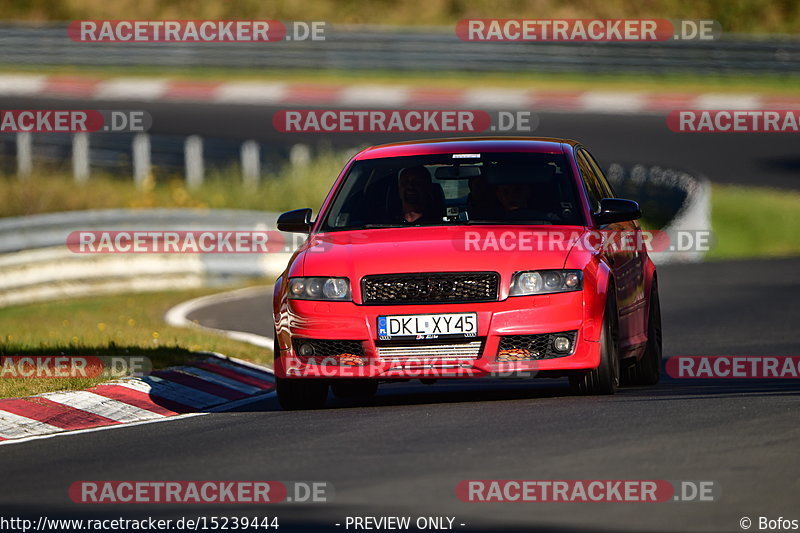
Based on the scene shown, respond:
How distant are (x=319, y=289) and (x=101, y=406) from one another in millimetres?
1718

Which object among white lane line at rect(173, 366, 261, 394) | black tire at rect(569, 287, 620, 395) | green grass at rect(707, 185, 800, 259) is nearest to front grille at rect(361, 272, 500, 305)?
black tire at rect(569, 287, 620, 395)

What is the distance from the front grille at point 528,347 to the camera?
31.9 ft

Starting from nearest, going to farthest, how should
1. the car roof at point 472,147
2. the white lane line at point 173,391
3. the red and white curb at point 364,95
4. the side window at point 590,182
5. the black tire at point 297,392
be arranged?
the black tire at point 297,392 < the side window at point 590,182 < the car roof at point 472,147 < the white lane line at point 173,391 < the red and white curb at point 364,95

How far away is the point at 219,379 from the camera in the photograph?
1226 cm

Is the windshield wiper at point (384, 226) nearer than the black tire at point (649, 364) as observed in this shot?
Yes

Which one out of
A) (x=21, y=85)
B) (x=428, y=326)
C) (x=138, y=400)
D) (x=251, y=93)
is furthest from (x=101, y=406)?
(x=21, y=85)

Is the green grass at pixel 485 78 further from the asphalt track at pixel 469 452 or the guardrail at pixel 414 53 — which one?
the asphalt track at pixel 469 452

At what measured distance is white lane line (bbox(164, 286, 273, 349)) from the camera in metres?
15.4

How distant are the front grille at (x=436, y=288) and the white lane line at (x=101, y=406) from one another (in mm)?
1777

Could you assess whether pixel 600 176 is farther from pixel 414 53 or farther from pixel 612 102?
pixel 414 53

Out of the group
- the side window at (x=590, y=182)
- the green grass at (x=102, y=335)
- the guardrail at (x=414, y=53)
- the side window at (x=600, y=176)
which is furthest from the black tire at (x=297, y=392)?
the guardrail at (x=414, y=53)

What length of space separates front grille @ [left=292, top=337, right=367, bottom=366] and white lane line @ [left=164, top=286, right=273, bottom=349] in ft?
15.6

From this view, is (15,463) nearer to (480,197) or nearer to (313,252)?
(313,252)

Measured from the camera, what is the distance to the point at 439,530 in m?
6.44
